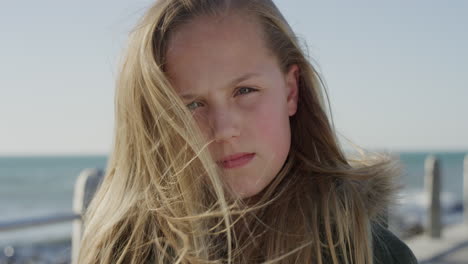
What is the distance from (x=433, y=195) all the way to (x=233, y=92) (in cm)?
609

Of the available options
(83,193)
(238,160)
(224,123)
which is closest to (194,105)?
(224,123)

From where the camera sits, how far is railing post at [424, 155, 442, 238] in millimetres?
7266

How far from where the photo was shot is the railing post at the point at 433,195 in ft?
23.8

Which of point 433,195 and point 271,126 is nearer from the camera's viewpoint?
point 271,126

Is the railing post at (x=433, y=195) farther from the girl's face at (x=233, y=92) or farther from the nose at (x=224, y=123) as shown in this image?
the nose at (x=224, y=123)

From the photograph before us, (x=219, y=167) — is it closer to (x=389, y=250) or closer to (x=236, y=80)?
(x=236, y=80)

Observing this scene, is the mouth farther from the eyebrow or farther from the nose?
the eyebrow

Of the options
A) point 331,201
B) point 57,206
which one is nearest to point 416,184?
point 57,206

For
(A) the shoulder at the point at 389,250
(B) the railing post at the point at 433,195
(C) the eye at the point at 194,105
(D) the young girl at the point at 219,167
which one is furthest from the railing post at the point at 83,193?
(B) the railing post at the point at 433,195

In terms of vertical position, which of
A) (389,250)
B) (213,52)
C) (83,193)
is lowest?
(389,250)

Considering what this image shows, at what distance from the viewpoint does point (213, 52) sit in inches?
73.9

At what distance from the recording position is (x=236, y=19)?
1.98 metres

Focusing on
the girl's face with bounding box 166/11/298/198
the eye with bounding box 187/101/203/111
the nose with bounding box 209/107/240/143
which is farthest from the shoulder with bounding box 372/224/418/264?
the eye with bounding box 187/101/203/111

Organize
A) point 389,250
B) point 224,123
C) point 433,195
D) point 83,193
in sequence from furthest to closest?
point 433,195, point 83,193, point 389,250, point 224,123
